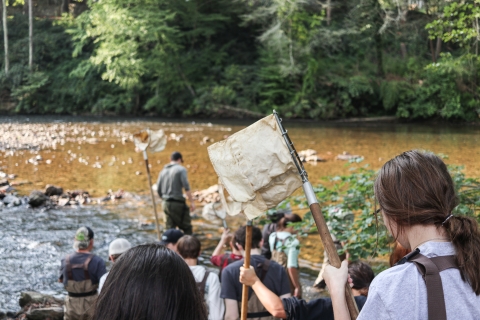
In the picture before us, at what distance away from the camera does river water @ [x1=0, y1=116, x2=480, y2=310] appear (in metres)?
8.05

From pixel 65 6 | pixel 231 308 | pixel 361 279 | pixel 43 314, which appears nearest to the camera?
pixel 361 279

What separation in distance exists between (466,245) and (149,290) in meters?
0.99

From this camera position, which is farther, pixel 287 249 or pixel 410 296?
pixel 287 249

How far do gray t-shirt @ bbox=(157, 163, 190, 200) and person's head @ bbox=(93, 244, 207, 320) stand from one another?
7.08 meters

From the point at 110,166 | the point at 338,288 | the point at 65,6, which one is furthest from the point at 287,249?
the point at 65,6

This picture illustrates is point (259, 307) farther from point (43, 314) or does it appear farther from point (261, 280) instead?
point (43, 314)

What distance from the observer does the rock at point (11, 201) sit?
11.0 meters

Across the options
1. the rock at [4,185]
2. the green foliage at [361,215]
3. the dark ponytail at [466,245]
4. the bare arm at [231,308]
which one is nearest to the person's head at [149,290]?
the dark ponytail at [466,245]

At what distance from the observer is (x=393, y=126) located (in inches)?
1057

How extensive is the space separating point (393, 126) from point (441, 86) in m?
Answer: 4.15

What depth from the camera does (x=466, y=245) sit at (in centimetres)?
161

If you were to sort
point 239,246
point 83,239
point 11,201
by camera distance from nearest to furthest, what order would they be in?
1. point 239,246
2. point 83,239
3. point 11,201

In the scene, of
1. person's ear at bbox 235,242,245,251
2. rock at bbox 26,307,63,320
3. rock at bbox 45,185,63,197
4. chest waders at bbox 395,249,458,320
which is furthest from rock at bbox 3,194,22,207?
chest waders at bbox 395,249,458,320

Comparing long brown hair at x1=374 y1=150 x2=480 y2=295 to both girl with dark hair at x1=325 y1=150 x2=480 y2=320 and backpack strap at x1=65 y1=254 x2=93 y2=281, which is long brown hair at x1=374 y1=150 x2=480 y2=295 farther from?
backpack strap at x1=65 y1=254 x2=93 y2=281
